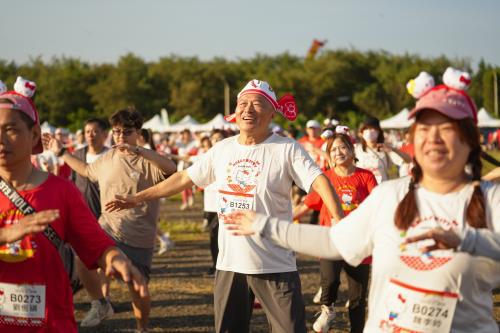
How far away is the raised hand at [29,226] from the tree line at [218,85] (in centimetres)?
7262

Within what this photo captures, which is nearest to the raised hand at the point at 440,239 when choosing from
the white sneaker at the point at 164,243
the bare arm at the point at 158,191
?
the bare arm at the point at 158,191

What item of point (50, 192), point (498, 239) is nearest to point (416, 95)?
point (498, 239)

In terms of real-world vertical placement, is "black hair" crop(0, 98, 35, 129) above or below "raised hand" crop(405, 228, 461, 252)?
above

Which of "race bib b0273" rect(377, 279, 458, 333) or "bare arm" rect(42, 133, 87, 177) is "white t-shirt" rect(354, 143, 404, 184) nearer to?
"bare arm" rect(42, 133, 87, 177)

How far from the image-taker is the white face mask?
904cm

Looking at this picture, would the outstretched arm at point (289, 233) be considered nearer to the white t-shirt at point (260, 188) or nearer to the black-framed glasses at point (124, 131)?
the white t-shirt at point (260, 188)

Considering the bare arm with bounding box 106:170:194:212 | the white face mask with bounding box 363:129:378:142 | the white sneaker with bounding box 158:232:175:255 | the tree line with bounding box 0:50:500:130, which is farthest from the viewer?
the tree line with bounding box 0:50:500:130

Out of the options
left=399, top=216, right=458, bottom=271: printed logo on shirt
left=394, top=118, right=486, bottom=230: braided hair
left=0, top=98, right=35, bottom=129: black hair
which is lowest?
left=399, top=216, right=458, bottom=271: printed logo on shirt

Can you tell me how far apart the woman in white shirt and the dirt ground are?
4.35 m

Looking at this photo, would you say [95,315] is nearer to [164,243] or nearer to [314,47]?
[164,243]

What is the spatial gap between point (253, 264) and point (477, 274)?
7.22ft

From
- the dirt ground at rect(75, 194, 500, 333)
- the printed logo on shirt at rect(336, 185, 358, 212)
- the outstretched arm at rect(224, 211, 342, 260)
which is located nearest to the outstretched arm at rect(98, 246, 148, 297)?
the outstretched arm at rect(224, 211, 342, 260)

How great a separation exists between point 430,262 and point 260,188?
2142mm

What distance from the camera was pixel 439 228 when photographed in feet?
8.50
